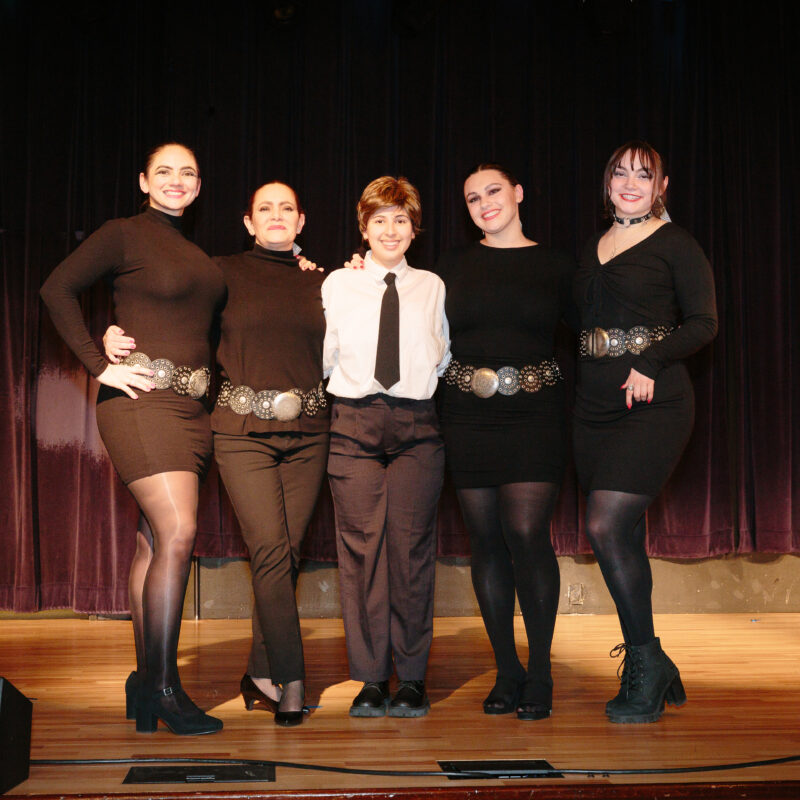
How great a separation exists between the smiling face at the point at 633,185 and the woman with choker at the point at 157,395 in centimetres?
134

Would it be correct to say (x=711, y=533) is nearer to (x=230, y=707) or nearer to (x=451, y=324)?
(x=451, y=324)

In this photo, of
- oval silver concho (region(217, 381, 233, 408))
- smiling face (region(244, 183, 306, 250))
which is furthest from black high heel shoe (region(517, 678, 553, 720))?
smiling face (region(244, 183, 306, 250))

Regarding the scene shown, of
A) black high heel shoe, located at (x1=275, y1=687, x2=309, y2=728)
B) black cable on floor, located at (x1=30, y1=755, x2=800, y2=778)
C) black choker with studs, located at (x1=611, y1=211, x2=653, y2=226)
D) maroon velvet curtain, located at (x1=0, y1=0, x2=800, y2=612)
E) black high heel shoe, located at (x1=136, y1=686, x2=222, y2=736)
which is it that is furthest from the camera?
maroon velvet curtain, located at (x1=0, y1=0, x2=800, y2=612)

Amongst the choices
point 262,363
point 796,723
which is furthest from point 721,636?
point 262,363

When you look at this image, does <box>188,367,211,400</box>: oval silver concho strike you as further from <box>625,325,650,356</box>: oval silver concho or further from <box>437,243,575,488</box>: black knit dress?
<box>625,325,650,356</box>: oval silver concho

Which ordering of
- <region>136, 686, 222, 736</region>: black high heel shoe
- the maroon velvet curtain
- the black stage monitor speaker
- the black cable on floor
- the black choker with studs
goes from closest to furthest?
the black stage monitor speaker, the black cable on floor, <region>136, 686, 222, 736</region>: black high heel shoe, the black choker with studs, the maroon velvet curtain

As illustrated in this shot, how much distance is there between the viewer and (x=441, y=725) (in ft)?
9.18

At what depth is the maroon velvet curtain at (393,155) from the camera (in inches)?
180

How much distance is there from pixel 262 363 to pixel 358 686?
1250 millimetres

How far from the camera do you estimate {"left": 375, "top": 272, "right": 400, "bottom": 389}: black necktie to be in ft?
9.72

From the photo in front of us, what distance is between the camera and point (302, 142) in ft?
15.4

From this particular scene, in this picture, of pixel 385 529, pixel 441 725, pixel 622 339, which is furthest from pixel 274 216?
pixel 441 725

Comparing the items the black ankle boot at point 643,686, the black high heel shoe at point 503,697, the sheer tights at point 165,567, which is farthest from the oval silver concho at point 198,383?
the black ankle boot at point 643,686

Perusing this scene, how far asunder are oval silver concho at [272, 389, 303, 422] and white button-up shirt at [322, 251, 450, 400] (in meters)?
0.15
